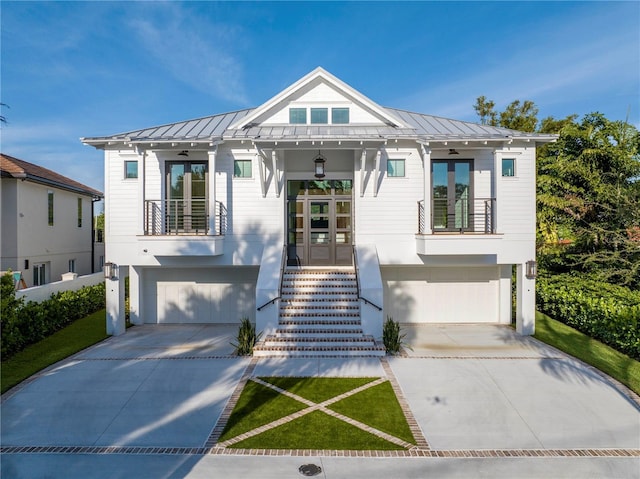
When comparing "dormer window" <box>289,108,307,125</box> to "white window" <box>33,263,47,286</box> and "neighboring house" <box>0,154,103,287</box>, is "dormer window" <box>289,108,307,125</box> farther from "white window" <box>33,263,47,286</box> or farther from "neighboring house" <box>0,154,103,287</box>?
"white window" <box>33,263,47,286</box>

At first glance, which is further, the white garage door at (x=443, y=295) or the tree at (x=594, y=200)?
the tree at (x=594, y=200)

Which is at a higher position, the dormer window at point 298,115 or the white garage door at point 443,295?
the dormer window at point 298,115

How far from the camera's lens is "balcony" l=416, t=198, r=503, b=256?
10688 millimetres

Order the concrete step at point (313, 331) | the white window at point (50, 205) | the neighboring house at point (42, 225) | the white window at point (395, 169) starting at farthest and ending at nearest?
the white window at point (50, 205) < the neighboring house at point (42, 225) < the white window at point (395, 169) < the concrete step at point (313, 331)

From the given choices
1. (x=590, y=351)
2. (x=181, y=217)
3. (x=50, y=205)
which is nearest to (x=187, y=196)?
(x=181, y=217)

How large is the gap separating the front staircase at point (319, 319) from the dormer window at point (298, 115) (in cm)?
519

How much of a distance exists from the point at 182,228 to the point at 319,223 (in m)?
4.60

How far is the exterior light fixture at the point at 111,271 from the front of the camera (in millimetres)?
11164

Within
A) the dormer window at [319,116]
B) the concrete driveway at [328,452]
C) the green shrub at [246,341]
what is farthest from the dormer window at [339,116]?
the concrete driveway at [328,452]

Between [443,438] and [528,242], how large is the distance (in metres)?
7.97

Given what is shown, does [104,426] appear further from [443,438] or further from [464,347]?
[464,347]

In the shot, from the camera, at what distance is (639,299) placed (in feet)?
33.4

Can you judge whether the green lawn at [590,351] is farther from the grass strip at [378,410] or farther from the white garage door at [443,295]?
the grass strip at [378,410]

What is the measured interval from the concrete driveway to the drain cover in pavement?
0.26 ft
